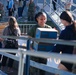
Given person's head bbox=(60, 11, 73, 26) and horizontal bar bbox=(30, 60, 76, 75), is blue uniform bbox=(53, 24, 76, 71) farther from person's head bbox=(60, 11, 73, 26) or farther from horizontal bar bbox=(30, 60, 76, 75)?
person's head bbox=(60, 11, 73, 26)

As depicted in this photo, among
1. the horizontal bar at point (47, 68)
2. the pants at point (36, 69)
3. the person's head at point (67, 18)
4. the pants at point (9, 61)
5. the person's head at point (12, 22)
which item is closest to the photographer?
the horizontal bar at point (47, 68)

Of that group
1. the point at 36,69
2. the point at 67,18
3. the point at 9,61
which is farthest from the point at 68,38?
the point at 9,61

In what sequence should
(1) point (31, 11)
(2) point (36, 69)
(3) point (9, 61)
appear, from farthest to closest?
1. (1) point (31, 11)
2. (3) point (9, 61)
3. (2) point (36, 69)

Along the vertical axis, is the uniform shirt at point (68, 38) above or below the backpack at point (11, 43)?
above

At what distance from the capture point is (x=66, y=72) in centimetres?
408

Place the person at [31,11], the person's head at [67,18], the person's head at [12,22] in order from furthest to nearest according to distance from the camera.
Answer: the person at [31,11], the person's head at [12,22], the person's head at [67,18]

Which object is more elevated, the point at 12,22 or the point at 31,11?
the point at 12,22

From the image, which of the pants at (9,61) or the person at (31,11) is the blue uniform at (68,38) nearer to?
the pants at (9,61)

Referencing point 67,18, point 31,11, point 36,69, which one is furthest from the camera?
point 31,11

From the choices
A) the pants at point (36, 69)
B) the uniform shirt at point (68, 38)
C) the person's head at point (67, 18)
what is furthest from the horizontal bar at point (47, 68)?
the person's head at point (67, 18)

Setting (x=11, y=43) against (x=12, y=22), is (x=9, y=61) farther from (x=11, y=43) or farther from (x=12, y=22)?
(x=12, y=22)

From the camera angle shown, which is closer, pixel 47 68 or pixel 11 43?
pixel 47 68

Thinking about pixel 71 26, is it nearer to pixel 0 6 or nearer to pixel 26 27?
pixel 26 27

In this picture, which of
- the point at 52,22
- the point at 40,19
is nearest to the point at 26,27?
the point at 52,22
